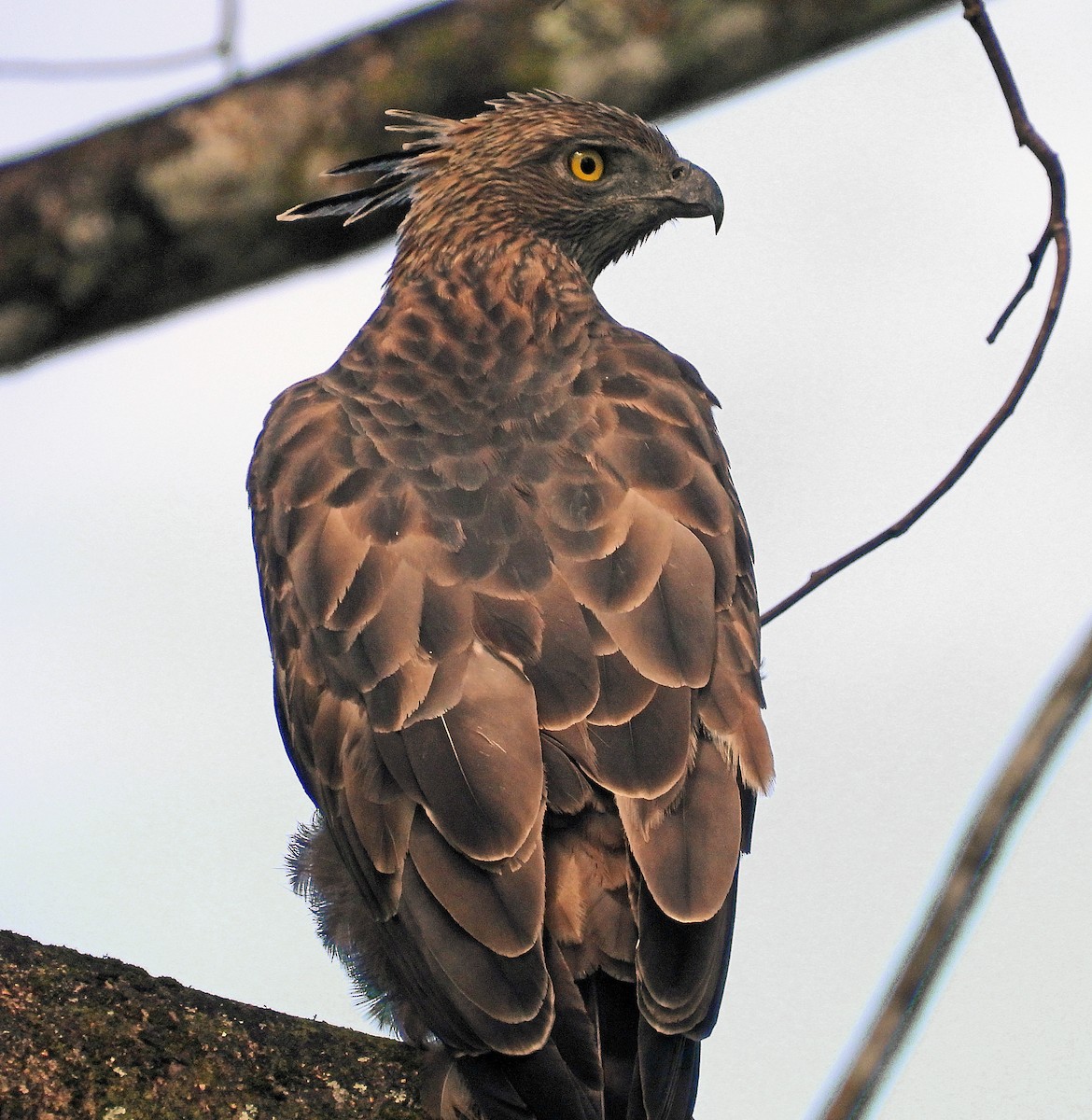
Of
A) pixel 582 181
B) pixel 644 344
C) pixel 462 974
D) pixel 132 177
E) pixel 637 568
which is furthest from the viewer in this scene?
pixel 582 181

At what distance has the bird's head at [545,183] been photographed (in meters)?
6.41

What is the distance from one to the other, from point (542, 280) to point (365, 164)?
83 centimetres

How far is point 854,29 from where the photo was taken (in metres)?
5.22

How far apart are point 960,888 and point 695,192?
450cm

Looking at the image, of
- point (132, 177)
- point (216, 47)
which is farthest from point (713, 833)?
point (216, 47)

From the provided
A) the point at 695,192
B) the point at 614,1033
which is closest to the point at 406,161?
the point at 695,192

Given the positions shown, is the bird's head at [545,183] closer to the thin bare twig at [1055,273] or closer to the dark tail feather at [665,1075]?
the thin bare twig at [1055,273]

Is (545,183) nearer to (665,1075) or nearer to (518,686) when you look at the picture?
(518,686)

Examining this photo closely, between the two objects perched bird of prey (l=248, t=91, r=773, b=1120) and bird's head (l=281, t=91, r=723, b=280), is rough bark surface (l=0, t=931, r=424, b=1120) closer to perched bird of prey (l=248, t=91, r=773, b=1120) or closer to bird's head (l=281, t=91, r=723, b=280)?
perched bird of prey (l=248, t=91, r=773, b=1120)

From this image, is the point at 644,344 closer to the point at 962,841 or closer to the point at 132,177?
the point at 132,177

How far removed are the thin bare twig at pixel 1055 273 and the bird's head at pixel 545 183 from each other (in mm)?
2567

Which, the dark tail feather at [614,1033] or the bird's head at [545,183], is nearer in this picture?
the dark tail feather at [614,1033]

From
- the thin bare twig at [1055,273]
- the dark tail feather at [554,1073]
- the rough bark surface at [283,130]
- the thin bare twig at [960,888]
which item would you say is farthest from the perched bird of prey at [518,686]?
the thin bare twig at [960,888]

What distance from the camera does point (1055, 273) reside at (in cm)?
390
